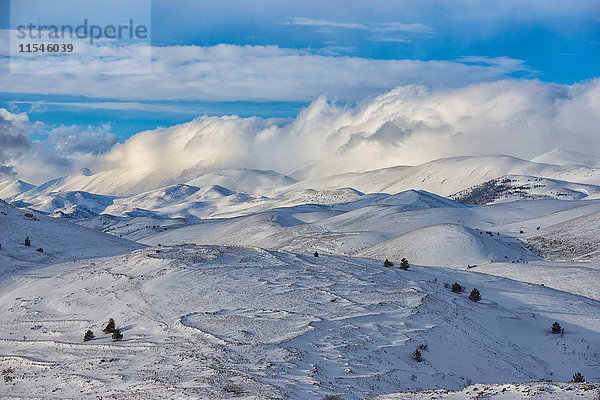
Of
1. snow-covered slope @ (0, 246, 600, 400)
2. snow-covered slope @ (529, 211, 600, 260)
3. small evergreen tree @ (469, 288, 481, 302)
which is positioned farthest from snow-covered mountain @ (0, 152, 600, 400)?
snow-covered slope @ (529, 211, 600, 260)

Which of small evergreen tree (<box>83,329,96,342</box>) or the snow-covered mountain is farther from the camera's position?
small evergreen tree (<box>83,329,96,342</box>)

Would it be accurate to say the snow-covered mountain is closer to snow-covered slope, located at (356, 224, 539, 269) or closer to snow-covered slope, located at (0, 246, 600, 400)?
snow-covered slope, located at (0, 246, 600, 400)

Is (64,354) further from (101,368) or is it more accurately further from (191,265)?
(191,265)

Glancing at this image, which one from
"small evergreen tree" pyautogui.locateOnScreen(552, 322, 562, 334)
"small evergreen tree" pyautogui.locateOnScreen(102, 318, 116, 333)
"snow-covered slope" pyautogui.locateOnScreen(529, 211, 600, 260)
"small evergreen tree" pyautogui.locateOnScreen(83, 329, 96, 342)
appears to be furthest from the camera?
"snow-covered slope" pyautogui.locateOnScreen(529, 211, 600, 260)

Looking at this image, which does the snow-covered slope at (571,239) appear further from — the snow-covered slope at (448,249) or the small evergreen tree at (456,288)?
the small evergreen tree at (456,288)

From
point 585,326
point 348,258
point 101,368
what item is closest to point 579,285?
point 585,326
